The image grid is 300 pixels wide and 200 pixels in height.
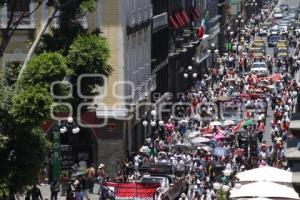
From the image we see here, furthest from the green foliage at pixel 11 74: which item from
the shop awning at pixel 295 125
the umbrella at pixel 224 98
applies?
the umbrella at pixel 224 98

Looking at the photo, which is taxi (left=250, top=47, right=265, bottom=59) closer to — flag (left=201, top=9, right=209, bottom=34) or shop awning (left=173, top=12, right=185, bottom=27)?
flag (left=201, top=9, right=209, bottom=34)

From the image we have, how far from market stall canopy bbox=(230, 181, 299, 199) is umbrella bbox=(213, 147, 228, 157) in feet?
70.2

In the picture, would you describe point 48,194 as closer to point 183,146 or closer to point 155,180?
point 155,180

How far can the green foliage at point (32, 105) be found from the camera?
27.5m

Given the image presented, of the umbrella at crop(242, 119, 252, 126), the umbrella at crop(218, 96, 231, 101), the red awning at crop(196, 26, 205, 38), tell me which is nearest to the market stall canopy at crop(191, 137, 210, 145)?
the umbrella at crop(242, 119, 252, 126)

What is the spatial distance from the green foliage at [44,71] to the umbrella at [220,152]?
27.2 m

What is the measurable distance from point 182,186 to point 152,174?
1168mm

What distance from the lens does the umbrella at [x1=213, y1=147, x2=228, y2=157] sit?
5539 cm

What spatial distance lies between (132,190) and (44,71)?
14.7m

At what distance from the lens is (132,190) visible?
42.5 m

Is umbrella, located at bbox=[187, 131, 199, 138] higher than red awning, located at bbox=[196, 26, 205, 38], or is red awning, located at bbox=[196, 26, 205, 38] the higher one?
red awning, located at bbox=[196, 26, 205, 38]

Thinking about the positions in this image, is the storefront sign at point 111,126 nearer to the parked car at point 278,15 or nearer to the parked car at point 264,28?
the parked car at point 264,28

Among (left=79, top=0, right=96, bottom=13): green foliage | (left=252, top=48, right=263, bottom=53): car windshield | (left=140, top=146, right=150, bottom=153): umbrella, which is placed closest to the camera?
(left=79, top=0, right=96, bottom=13): green foliage

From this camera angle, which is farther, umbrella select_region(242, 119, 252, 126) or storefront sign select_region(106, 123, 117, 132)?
umbrella select_region(242, 119, 252, 126)
